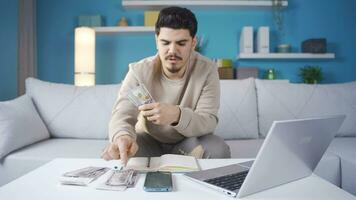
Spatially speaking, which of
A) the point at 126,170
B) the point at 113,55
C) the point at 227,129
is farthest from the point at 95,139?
the point at 113,55

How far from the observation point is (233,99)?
179 centimetres

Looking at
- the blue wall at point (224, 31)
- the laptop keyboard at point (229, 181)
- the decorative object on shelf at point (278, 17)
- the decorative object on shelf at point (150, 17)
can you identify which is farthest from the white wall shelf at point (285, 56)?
the laptop keyboard at point (229, 181)

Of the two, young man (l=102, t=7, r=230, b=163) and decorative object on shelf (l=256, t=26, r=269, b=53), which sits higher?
decorative object on shelf (l=256, t=26, r=269, b=53)

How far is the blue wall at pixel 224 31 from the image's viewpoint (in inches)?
107

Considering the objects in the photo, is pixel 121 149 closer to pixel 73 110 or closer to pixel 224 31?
pixel 73 110

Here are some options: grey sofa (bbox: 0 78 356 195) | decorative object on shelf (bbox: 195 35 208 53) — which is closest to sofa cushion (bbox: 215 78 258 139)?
grey sofa (bbox: 0 78 356 195)

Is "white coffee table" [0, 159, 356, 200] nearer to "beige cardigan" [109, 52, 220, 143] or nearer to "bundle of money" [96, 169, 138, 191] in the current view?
"bundle of money" [96, 169, 138, 191]

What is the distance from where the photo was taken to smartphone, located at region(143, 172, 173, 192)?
0.62 meters

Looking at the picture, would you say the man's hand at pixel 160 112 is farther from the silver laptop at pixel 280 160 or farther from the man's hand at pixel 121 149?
the silver laptop at pixel 280 160

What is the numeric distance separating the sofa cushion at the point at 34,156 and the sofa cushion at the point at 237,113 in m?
0.73

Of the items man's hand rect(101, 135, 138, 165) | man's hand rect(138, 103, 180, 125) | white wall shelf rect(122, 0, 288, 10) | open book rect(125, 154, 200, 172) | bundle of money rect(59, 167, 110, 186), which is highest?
white wall shelf rect(122, 0, 288, 10)

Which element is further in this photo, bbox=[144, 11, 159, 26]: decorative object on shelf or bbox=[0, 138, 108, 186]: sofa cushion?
bbox=[144, 11, 159, 26]: decorative object on shelf

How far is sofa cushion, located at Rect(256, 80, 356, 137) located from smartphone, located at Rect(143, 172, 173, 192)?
1.22 metres

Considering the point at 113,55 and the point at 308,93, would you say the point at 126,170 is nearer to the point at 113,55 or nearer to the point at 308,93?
the point at 308,93
